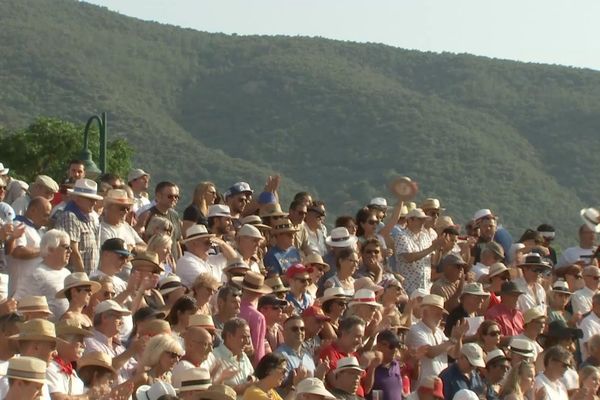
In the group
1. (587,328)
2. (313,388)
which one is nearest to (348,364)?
(313,388)

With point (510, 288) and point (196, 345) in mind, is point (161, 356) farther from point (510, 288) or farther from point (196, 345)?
point (510, 288)

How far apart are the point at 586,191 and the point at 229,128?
2690 centimetres

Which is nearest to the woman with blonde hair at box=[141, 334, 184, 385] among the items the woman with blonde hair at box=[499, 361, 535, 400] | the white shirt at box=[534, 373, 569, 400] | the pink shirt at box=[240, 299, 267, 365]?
the pink shirt at box=[240, 299, 267, 365]

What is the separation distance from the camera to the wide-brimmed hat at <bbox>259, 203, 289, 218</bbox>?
1656cm

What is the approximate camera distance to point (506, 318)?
16.5 metres

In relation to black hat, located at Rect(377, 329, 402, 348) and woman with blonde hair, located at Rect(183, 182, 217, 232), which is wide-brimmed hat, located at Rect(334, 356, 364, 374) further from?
woman with blonde hair, located at Rect(183, 182, 217, 232)

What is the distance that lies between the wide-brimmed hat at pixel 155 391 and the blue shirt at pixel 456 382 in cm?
384

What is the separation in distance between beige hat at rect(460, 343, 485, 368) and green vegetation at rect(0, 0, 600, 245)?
71.2 m

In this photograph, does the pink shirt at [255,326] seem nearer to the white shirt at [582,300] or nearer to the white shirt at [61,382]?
the white shirt at [61,382]

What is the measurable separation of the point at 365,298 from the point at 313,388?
2551mm

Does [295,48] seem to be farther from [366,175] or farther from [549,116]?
[366,175]

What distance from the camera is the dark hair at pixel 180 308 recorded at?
42.0 feet

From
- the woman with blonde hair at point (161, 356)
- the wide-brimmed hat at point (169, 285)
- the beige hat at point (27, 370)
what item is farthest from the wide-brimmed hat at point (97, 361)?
the wide-brimmed hat at point (169, 285)

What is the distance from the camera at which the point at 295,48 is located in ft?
426
